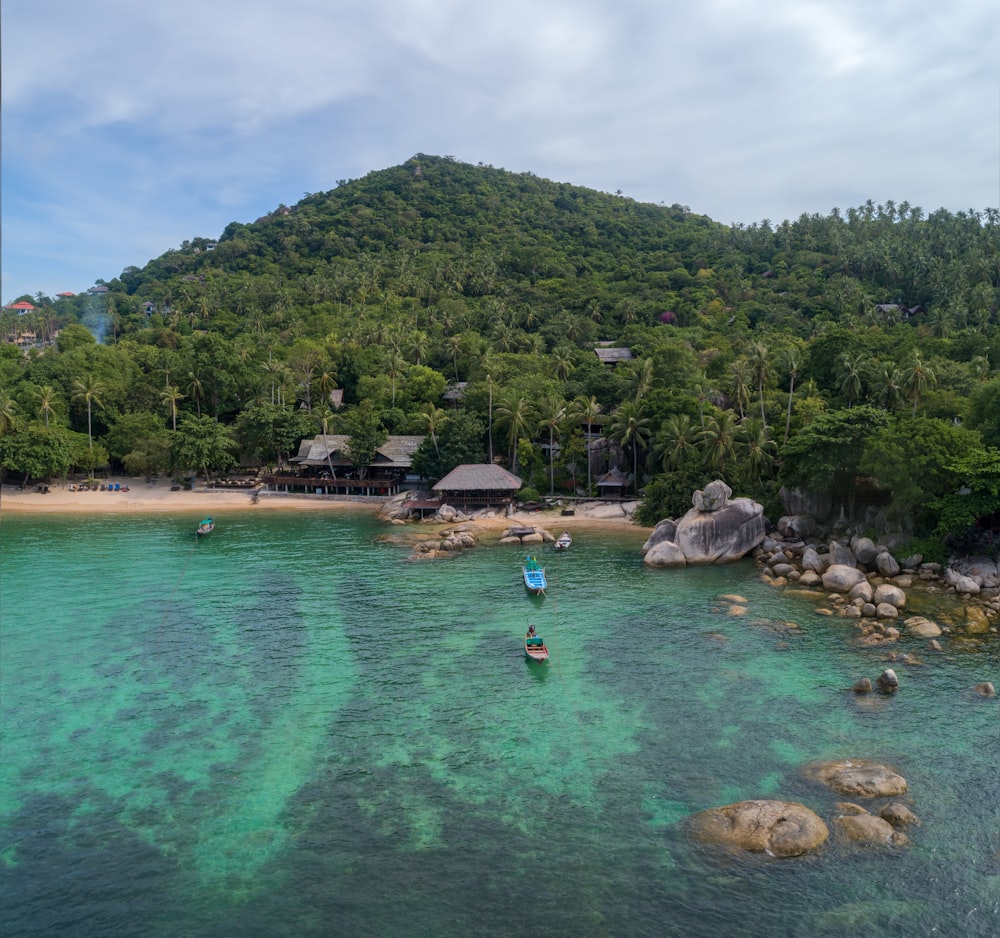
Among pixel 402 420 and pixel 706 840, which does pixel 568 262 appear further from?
pixel 706 840

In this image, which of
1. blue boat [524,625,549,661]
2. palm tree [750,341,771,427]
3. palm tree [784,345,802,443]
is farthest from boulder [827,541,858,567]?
blue boat [524,625,549,661]

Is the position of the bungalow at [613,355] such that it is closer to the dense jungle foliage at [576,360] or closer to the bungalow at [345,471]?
the dense jungle foliage at [576,360]

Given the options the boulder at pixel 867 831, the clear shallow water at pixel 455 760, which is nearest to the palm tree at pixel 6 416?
the clear shallow water at pixel 455 760

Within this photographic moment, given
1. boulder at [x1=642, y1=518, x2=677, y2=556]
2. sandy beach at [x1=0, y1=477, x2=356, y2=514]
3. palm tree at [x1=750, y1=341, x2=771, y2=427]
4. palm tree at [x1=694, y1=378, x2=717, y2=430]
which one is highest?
palm tree at [x1=750, y1=341, x2=771, y2=427]

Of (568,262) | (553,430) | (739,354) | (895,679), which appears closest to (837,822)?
(895,679)

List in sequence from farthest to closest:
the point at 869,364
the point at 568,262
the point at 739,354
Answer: the point at 568,262, the point at 739,354, the point at 869,364

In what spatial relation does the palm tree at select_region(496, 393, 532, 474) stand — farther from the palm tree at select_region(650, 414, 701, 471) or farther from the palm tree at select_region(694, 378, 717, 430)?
the palm tree at select_region(694, 378, 717, 430)

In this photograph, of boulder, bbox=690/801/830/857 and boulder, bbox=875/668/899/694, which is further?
boulder, bbox=875/668/899/694
